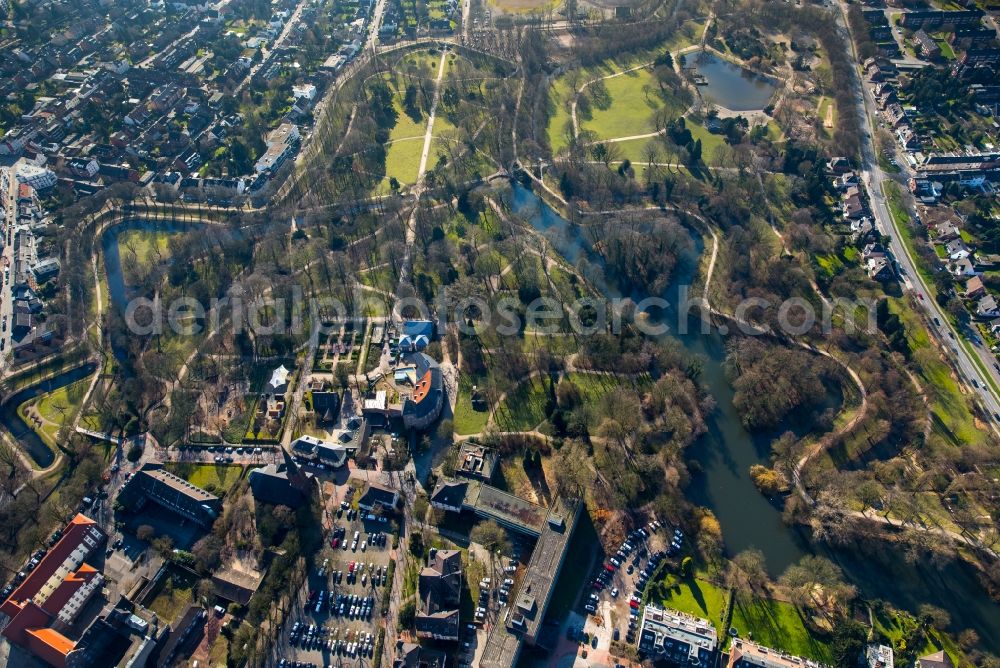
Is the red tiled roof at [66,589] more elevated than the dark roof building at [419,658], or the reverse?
the dark roof building at [419,658]

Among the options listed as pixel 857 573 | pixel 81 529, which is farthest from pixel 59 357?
pixel 857 573

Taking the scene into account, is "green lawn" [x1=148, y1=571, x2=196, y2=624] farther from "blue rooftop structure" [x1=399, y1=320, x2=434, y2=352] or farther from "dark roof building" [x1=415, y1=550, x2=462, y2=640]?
"blue rooftop structure" [x1=399, y1=320, x2=434, y2=352]

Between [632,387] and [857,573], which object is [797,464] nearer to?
[857,573]

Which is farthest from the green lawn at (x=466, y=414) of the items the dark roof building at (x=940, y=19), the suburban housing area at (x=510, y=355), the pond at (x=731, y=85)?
the dark roof building at (x=940, y=19)

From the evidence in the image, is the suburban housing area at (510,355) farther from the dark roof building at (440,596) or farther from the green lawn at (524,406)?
the green lawn at (524,406)

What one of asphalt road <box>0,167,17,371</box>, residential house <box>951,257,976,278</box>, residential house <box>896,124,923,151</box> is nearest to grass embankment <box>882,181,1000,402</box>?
residential house <box>951,257,976,278</box>
